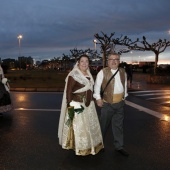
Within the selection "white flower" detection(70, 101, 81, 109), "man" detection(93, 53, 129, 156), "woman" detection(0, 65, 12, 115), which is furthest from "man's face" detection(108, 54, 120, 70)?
"woman" detection(0, 65, 12, 115)

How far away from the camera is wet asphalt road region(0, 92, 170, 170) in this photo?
16.7 ft

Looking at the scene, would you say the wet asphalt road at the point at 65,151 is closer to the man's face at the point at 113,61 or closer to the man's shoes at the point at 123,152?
the man's shoes at the point at 123,152

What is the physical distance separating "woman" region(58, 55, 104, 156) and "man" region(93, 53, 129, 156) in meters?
0.18

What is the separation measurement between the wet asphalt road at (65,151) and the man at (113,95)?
17.6 inches

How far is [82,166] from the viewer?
504 cm

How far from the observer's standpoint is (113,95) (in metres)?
5.60

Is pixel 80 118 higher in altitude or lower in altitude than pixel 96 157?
higher

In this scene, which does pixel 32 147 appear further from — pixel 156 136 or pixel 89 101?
pixel 156 136

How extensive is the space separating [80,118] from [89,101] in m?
0.36

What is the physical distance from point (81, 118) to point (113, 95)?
27.0 inches

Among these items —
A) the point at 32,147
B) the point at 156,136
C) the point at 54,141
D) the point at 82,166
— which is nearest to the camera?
the point at 82,166

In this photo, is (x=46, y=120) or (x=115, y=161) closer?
(x=115, y=161)

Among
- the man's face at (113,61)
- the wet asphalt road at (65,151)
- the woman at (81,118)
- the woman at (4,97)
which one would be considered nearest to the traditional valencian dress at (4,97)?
the woman at (4,97)


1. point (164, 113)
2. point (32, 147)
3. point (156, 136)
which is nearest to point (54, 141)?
point (32, 147)
